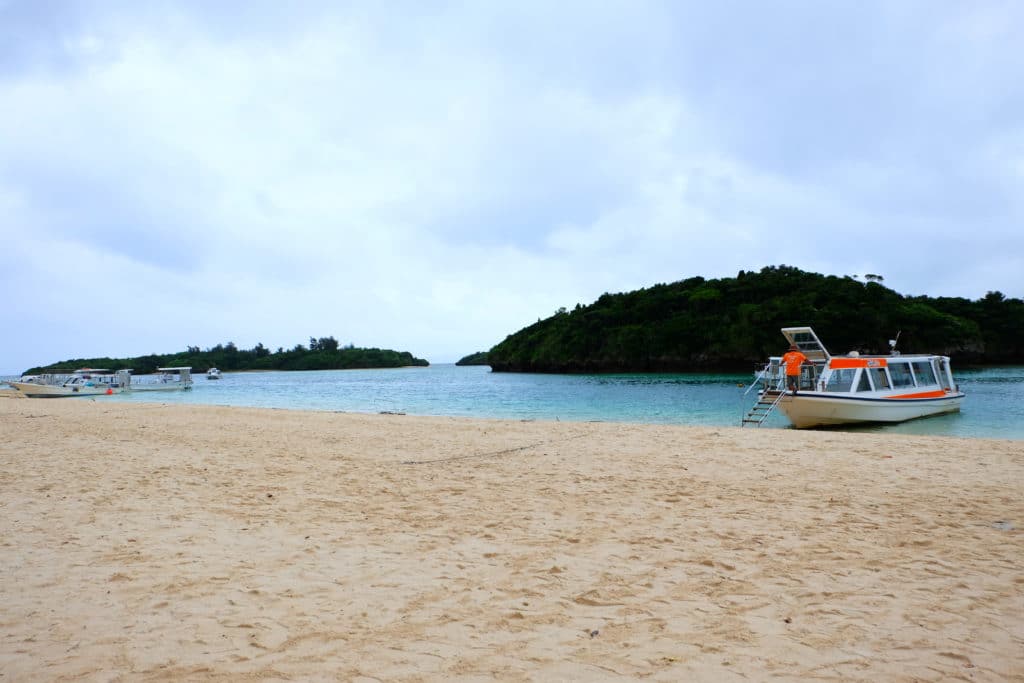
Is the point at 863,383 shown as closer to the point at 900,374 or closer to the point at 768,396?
the point at 900,374

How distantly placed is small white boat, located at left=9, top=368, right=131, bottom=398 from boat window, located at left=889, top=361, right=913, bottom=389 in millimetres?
53770

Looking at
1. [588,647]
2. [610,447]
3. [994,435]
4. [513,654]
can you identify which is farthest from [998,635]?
[994,435]

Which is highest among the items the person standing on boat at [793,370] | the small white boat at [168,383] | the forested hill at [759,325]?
the forested hill at [759,325]

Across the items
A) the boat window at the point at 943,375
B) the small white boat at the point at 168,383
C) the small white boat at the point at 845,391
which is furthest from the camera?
the small white boat at the point at 168,383

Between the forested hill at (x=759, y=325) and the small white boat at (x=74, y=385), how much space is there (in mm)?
59002

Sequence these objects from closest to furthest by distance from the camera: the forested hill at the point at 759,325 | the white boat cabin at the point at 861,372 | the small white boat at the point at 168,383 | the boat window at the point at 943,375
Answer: the white boat cabin at the point at 861,372 → the boat window at the point at 943,375 → the small white boat at the point at 168,383 → the forested hill at the point at 759,325

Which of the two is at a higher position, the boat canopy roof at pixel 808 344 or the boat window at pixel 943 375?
the boat canopy roof at pixel 808 344

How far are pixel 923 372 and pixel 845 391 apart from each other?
6.51m

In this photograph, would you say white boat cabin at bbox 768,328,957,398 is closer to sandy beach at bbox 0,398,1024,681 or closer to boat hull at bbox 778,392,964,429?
boat hull at bbox 778,392,964,429

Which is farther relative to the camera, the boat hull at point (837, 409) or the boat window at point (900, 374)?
the boat window at point (900, 374)

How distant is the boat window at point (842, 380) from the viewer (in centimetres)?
1980

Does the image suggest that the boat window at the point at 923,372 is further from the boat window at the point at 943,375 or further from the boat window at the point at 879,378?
the boat window at the point at 879,378

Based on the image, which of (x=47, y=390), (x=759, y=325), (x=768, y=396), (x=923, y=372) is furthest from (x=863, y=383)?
(x=759, y=325)

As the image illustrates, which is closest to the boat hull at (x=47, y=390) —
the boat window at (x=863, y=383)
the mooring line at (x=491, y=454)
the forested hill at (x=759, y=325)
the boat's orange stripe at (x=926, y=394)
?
the mooring line at (x=491, y=454)
